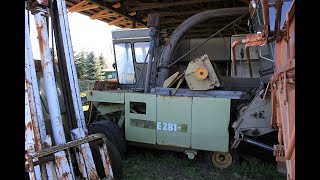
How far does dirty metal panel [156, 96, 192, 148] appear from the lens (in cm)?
514

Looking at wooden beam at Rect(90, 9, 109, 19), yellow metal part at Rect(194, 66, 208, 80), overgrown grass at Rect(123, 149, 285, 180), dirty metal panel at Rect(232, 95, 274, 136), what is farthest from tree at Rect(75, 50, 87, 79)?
dirty metal panel at Rect(232, 95, 274, 136)

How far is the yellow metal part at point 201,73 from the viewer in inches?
198

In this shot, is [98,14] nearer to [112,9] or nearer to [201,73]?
[112,9]

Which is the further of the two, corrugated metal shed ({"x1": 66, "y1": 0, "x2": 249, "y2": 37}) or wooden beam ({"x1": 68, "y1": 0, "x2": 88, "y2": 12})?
corrugated metal shed ({"x1": 66, "y1": 0, "x2": 249, "y2": 37})

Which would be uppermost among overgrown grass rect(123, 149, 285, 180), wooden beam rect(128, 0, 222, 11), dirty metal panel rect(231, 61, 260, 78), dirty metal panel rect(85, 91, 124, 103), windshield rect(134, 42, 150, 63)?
wooden beam rect(128, 0, 222, 11)

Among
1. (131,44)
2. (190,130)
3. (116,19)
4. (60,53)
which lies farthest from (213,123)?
(116,19)

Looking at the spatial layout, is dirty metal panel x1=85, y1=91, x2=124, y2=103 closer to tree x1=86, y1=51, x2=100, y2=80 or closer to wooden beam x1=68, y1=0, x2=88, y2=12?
wooden beam x1=68, y1=0, x2=88, y2=12

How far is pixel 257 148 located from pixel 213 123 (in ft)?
3.10

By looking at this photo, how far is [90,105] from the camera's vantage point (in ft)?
21.8

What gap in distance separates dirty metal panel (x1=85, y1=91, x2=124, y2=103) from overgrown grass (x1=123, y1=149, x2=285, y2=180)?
3.86 ft

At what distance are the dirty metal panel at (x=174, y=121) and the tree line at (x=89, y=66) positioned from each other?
932 inches

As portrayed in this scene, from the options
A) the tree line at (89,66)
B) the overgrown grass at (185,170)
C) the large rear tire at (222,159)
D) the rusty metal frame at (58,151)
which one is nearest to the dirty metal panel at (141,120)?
the overgrown grass at (185,170)

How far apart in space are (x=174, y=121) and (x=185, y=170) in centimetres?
86
